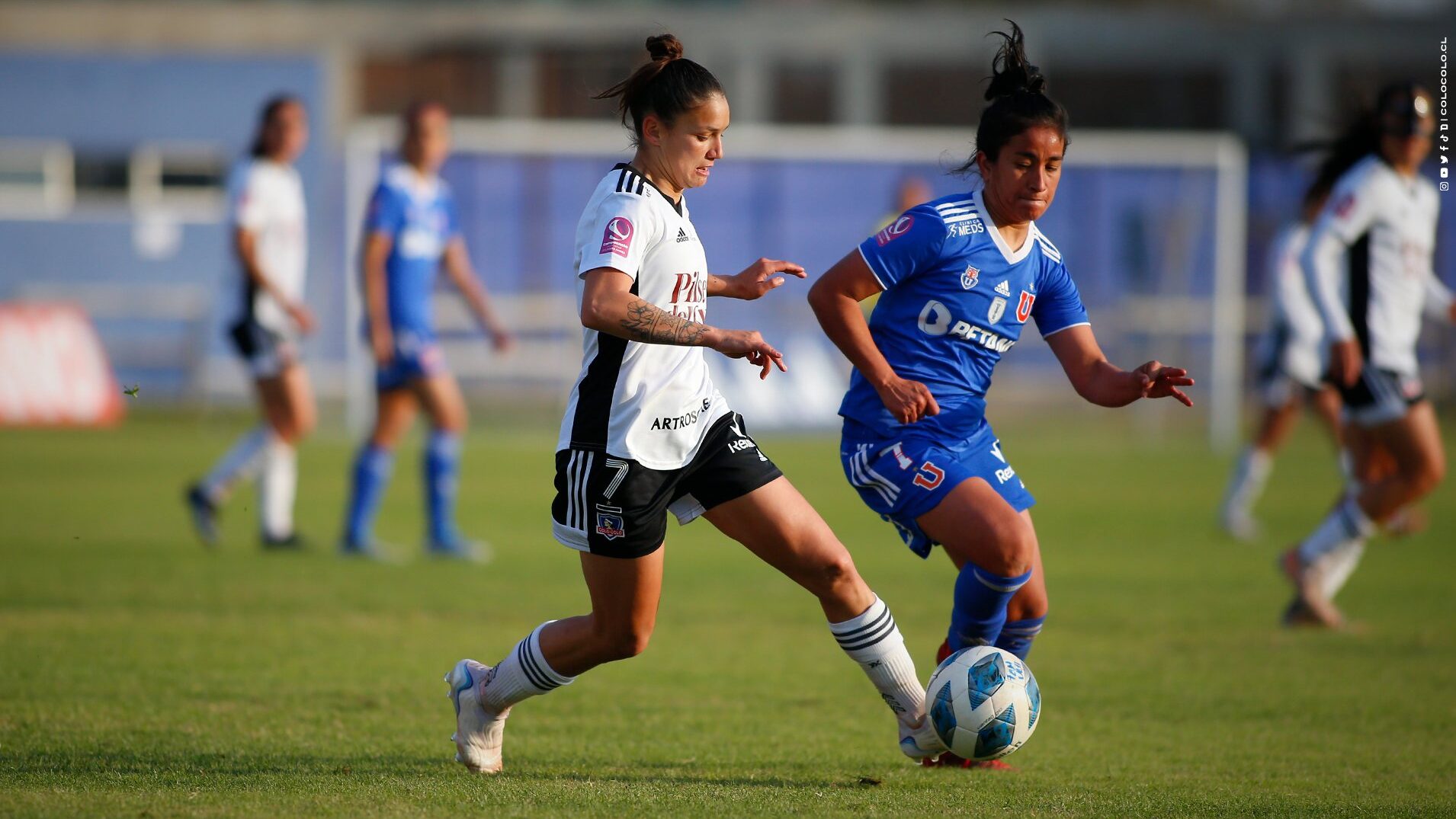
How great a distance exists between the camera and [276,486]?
10.1 m

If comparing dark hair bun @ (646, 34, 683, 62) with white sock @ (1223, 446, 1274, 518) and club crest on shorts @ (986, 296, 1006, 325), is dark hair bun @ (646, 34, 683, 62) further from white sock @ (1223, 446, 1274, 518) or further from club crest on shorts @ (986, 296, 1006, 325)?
white sock @ (1223, 446, 1274, 518)

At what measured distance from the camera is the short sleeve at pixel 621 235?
172 inches

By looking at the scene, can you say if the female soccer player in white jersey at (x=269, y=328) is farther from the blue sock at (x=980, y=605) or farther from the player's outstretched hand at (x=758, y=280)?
the blue sock at (x=980, y=605)

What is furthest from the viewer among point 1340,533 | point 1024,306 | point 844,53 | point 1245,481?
point 844,53

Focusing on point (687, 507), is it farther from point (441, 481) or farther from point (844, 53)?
point (844, 53)

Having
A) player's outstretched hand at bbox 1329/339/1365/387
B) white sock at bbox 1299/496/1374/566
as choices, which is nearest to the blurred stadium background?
white sock at bbox 1299/496/1374/566

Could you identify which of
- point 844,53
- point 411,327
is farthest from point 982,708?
point 844,53

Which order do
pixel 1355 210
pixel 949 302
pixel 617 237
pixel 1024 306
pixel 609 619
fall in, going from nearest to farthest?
1. pixel 617 237
2. pixel 609 619
3. pixel 949 302
4. pixel 1024 306
5. pixel 1355 210

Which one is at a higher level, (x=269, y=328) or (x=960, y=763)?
(x=269, y=328)

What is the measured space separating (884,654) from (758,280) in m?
1.22

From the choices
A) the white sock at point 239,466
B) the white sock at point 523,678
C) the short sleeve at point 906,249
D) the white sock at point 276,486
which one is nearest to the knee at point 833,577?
the white sock at point 523,678

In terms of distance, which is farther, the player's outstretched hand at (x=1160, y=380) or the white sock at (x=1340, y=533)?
the white sock at (x=1340, y=533)

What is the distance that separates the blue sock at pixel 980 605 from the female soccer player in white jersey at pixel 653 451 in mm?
308

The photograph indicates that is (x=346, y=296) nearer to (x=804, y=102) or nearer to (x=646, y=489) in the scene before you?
(x=804, y=102)
